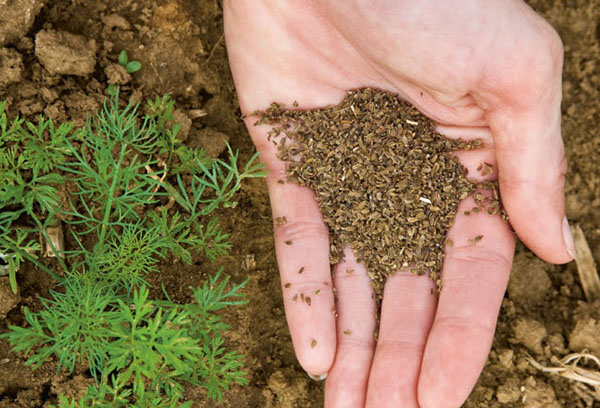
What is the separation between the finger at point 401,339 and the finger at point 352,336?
0.06 metres

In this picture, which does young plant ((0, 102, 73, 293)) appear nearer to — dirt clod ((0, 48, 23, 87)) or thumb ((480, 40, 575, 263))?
dirt clod ((0, 48, 23, 87))

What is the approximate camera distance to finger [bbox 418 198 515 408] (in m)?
2.24

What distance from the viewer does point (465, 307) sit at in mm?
2371

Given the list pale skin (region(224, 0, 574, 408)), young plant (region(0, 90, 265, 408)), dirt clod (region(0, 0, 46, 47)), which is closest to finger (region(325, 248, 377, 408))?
pale skin (region(224, 0, 574, 408))

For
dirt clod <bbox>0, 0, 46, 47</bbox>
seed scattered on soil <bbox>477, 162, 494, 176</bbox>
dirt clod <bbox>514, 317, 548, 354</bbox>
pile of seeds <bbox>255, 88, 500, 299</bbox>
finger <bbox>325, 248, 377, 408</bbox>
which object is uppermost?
dirt clod <bbox>0, 0, 46, 47</bbox>

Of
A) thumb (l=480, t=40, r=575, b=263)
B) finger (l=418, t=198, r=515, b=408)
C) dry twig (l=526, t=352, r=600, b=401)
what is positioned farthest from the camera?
dry twig (l=526, t=352, r=600, b=401)

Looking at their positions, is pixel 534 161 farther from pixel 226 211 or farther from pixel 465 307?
pixel 226 211

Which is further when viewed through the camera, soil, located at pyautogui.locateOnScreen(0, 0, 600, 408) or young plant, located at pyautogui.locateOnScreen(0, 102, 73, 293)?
soil, located at pyautogui.locateOnScreen(0, 0, 600, 408)

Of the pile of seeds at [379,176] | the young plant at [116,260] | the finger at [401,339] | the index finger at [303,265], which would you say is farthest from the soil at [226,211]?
the finger at [401,339]

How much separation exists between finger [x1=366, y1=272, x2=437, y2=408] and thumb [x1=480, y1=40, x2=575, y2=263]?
18.1 inches

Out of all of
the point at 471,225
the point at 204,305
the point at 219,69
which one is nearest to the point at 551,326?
the point at 471,225

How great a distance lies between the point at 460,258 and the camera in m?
2.53

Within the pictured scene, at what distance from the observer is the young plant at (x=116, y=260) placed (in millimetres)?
2082

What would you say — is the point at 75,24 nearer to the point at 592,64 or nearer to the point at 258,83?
the point at 258,83
